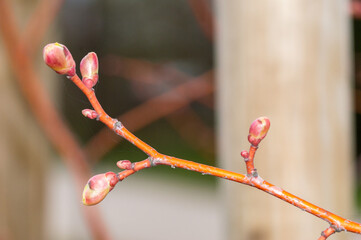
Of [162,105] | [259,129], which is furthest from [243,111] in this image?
[162,105]

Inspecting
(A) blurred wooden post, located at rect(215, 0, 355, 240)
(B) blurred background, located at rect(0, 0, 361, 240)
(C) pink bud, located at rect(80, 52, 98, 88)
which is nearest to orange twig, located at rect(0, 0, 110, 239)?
(B) blurred background, located at rect(0, 0, 361, 240)

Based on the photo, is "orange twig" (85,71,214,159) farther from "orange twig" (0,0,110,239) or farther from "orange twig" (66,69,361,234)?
"orange twig" (66,69,361,234)

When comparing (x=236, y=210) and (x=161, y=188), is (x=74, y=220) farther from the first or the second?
(x=236, y=210)

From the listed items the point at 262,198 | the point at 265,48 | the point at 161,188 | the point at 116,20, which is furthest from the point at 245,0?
the point at 161,188

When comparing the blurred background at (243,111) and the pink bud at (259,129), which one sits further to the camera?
the blurred background at (243,111)

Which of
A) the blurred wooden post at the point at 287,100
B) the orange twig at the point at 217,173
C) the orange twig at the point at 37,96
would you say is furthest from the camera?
the orange twig at the point at 37,96

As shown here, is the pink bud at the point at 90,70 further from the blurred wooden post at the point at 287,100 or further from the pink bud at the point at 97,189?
the blurred wooden post at the point at 287,100

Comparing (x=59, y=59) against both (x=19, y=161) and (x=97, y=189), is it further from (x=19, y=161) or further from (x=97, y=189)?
(x=19, y=161)

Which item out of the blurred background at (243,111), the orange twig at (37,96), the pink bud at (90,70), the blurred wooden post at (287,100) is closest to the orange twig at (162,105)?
the blurred background at (243,111)
